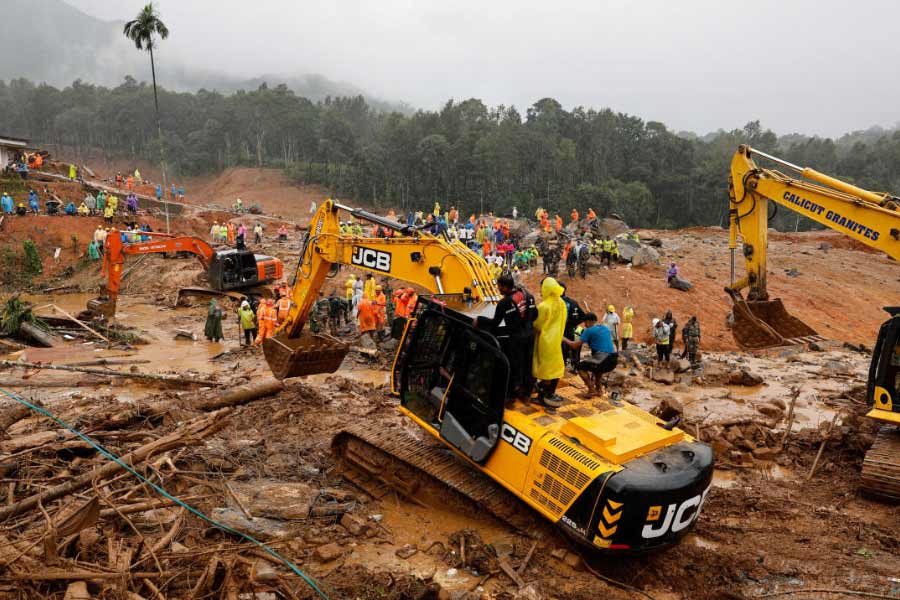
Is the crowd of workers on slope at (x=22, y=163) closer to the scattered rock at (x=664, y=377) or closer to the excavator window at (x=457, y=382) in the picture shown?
the scattered rock at (x=664, y=377)

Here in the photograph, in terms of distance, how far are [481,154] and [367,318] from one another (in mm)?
41151

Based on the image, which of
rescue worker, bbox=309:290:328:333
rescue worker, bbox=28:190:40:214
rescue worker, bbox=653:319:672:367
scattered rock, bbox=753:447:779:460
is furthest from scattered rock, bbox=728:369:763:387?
rescue worker, bbox=28:190:40:214

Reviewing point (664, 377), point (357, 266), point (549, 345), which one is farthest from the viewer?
point (664, 377)

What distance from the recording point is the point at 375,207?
197 feet

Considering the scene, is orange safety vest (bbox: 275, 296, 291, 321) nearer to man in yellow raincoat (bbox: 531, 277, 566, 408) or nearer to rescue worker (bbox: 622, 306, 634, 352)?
rescue worker (bbox: 622, 306, 634, 352)

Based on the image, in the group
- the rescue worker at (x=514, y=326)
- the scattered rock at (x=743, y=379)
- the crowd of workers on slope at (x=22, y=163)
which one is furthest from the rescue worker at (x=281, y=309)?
the crowd of workers on slope at (x=22, y=163)

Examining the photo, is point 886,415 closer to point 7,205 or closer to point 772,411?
point 772,411

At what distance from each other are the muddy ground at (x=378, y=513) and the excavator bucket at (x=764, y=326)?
47.1 inches

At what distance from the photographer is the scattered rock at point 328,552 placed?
564 centimetres

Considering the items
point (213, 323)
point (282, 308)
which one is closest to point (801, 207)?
point (282, 308)

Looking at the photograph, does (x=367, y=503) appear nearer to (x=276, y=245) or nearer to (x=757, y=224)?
(x=757, y=224)

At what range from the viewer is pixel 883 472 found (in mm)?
7102

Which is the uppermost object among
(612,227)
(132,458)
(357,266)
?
(357,266)

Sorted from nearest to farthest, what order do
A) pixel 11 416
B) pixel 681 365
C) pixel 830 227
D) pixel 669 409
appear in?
pixel 11 416 < pixel 830 227 < pixel 669 409 < pixel 681 365
